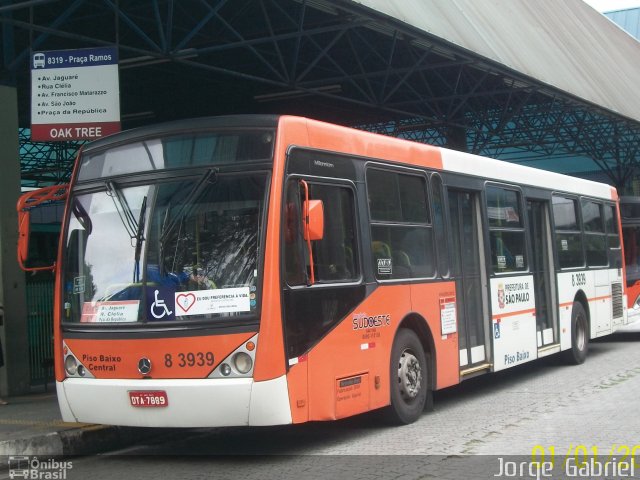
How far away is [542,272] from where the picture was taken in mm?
13188

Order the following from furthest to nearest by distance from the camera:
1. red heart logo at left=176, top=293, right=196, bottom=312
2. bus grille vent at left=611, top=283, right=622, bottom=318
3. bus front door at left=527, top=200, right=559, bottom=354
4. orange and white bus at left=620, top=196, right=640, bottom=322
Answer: orange and white bus at left=620, top=196, right=640, bottom=322
bus grille vent at left=611, top=283, right=622, bottom=318
bus front door at left=527, top=200, right=559, bottom=354
red heart logo at left=176, top=293, right=196, bottom=312

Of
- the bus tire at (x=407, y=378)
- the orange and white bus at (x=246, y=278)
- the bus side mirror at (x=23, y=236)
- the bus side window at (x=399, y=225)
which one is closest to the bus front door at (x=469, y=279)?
the orange and white bus at (x=246, y=278)

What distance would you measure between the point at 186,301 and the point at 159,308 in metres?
0.28

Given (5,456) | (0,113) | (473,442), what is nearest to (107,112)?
(0,113)

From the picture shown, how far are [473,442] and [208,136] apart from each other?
381cm

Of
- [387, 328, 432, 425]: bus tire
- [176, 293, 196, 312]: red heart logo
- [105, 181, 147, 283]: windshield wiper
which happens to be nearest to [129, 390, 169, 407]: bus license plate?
[176, 293, 196, 312]: red heart logo

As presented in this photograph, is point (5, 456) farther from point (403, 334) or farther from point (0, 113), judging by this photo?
point (0, 113)

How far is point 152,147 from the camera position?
8172 mm

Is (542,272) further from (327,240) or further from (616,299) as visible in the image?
(327,240)

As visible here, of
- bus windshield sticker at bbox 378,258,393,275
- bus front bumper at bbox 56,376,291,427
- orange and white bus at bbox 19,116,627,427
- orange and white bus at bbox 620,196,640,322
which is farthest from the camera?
orange and white bus at bbox 620,196,640,322

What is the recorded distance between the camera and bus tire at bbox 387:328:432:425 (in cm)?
910

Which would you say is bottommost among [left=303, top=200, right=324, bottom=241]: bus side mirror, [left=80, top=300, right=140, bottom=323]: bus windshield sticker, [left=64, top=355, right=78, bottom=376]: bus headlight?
[left=64, top=355, right=78, bottom=376]: bus headlight

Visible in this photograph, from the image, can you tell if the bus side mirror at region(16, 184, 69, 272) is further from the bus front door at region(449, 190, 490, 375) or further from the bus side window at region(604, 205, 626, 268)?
the bus side window at region(604, 205, 626, 268)

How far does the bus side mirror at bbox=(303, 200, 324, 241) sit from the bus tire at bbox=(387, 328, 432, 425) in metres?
2.02
